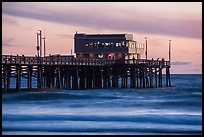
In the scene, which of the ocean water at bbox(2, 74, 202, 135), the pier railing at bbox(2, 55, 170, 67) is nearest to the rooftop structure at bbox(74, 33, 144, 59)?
the pier railing at bbox(2, 55, 170, 67)

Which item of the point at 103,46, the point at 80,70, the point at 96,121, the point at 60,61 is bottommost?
the point at 96,121

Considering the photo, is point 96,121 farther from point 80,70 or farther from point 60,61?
point 80,70

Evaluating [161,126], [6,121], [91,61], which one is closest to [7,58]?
[91,61]

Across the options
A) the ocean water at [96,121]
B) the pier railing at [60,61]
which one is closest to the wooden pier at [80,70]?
the pier railing at [60,61]

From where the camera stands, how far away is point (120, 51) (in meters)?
57.8

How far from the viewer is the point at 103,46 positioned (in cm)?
5797

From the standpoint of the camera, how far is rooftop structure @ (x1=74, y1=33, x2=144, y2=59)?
190 feet

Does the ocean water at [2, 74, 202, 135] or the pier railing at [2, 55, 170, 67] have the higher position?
the pier railing at [2, 55, 170, 67]

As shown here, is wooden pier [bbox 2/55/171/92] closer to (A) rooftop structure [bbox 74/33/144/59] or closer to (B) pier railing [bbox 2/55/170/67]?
(B) pier railing [bbox 2/55/170/67]

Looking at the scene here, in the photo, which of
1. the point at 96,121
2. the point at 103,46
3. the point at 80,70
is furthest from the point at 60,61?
the point at 96,121

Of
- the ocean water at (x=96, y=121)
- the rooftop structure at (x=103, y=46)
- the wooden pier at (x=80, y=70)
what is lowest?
the ocean water at (x=96, y=121)

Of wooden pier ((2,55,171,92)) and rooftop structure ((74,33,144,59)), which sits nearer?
wooden pier ((2,55,171,92))

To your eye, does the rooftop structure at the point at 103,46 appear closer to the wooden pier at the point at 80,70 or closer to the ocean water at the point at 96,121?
the wooden pier at the point at 80,70

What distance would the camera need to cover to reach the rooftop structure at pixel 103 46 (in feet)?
190
